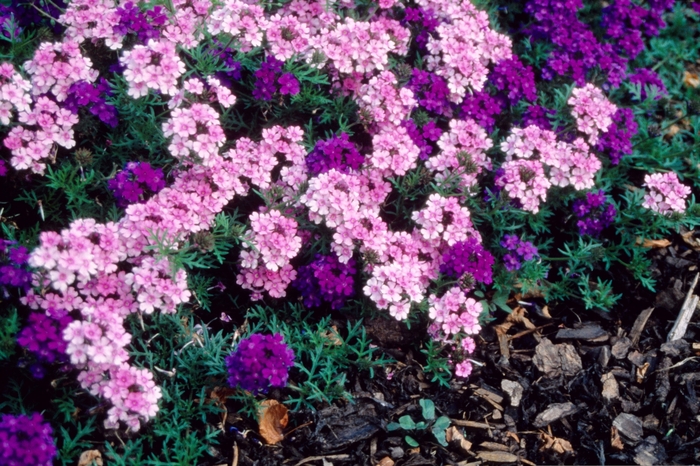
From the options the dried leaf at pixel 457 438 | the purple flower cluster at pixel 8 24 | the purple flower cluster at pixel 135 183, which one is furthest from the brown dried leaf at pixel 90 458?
the purple flower cluster at pixel 8 24

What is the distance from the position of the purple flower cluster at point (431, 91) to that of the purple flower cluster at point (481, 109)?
110 millimetres

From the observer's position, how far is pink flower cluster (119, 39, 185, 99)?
3.33 meters

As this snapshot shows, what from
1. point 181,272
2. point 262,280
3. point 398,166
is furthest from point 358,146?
point 181,272

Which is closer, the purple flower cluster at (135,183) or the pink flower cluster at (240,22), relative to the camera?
the purple flower cluster at (135,183)

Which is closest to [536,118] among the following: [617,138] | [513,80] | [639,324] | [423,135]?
[513,80]

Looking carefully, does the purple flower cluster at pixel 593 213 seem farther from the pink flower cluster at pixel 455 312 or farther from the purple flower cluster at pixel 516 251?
the pink flower cluster at pixel 455 312

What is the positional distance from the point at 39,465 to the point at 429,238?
1976 millimetres

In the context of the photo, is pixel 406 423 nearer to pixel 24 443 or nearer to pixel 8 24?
pixel 24 443

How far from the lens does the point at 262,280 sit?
344 centimetres

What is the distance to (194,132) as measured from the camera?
3303mm

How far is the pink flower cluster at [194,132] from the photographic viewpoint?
3.29 metres

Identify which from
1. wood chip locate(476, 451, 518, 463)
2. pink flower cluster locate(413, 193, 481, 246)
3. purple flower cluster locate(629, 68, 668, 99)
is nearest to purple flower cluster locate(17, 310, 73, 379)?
pink flower cluster locate(413, 193, 481, 246)

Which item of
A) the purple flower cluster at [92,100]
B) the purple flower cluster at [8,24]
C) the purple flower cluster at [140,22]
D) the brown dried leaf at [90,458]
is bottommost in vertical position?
the brown dried leaf at [90,458]

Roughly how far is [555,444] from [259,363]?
1461mm
